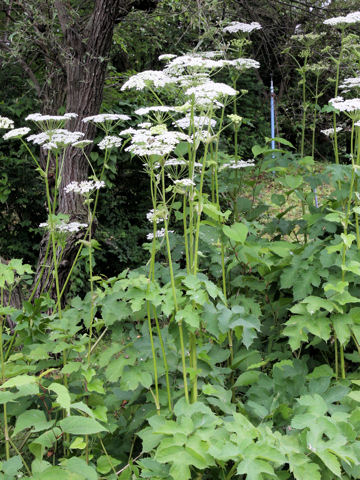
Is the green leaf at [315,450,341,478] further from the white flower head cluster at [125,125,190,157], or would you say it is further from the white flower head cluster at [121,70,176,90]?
the white flower head cluster at [121,70,176,90]

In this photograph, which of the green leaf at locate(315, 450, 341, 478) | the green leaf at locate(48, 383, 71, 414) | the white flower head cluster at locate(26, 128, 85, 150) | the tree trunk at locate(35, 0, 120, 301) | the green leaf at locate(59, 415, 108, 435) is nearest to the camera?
the green leaf at locate(48, 383, 71, 414)

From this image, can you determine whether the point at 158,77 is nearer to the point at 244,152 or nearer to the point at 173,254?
the point at 173,254

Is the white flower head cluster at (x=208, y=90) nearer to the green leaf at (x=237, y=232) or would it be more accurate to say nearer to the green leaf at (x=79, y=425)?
the green leaf at (x=237, y=232)

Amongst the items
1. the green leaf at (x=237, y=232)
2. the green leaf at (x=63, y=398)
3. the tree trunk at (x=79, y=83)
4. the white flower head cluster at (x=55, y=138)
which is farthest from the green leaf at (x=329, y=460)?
the tree trunk at (x=79, y=83)

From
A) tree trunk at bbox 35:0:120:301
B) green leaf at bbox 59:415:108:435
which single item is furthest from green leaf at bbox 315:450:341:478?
tree trunk at bbox 35:0:120:301

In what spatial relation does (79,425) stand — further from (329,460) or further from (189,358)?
(329,460)

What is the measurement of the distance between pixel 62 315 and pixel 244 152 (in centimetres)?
769

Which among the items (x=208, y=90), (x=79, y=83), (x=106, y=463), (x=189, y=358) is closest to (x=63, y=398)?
(x=106, y=463)

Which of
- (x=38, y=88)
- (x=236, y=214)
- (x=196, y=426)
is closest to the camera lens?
(x=196, y=426)

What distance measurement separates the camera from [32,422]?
1781 millimetres

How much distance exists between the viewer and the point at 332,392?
2080mm

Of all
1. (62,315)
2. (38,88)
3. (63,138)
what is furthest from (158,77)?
(38,88)

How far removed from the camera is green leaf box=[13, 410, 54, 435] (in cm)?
174

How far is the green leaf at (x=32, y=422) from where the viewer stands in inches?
68.6
